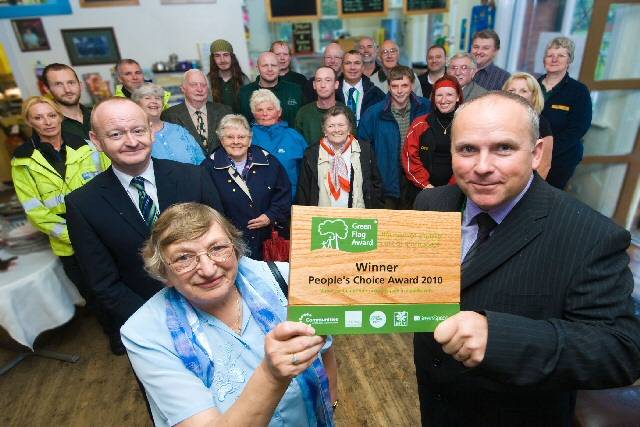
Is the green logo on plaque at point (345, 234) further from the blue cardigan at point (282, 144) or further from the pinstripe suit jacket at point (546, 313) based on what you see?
the blue cardigan at point (282, 144)

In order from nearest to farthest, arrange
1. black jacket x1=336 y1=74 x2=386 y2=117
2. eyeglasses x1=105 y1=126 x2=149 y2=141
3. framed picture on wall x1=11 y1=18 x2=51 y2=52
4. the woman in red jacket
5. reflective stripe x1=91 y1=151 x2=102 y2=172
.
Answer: eyeglasses x1=105 y1=126 x2=149 y2=141 < reflective stripe x1=91 y1=151 x2=102 y2=172 < the woman in red jacket < black jacket x1=336 y1=74 x2=386 y2=117 < framed picture on wall x1=11 y1=18 x2=51 y2=52

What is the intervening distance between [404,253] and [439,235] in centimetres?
10

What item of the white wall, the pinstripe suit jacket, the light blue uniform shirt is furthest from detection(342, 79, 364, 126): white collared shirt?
the light blue uniform shirt

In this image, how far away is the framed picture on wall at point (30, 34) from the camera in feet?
15.5

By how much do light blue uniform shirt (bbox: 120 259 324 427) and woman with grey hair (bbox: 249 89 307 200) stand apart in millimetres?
1967

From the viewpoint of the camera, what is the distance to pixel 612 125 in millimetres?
3963

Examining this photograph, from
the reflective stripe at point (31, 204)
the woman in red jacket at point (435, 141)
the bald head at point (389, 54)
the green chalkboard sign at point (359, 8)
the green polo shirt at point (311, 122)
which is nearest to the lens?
the reflective stripe at point (31, 204)

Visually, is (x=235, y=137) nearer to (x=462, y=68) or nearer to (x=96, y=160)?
(x=96, y=160)

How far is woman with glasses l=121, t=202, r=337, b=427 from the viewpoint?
3.59 ft

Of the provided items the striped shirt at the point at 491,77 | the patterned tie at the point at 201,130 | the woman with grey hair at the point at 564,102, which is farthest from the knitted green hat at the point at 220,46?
the woman with grey hair at the point at 564,102

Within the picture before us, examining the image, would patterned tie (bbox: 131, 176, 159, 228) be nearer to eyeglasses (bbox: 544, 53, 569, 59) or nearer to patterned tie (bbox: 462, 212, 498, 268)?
patterned tie (bbox: 462, 212, 498, 268)

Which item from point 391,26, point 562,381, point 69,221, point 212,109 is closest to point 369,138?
point 212,109

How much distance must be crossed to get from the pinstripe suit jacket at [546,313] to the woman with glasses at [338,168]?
6.03 feet

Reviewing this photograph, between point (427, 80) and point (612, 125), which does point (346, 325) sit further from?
point (612, 125)
